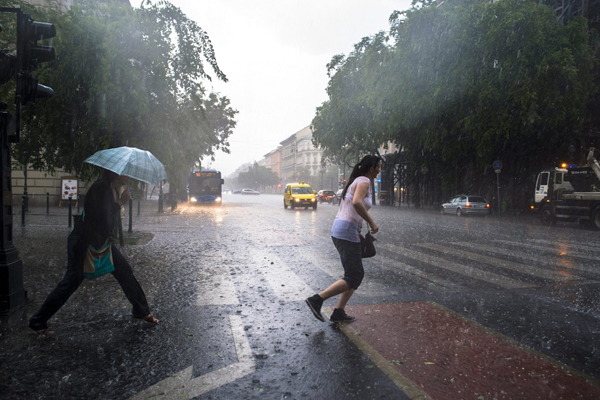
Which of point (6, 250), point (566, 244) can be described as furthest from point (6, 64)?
point (566, 244)

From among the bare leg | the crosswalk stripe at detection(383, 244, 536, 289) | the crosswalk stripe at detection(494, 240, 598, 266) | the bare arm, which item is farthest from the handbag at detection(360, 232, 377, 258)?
the crosswalk stripe at detection(494, 240, 598, 266)

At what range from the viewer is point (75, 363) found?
3.84 m

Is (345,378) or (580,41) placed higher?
(580,41)

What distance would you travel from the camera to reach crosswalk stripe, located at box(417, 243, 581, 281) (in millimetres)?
7707

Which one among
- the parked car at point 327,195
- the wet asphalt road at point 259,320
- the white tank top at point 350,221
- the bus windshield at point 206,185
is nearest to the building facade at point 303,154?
the parked car at point 327,195

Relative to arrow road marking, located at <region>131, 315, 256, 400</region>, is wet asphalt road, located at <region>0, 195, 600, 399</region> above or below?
above

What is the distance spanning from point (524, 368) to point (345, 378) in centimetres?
147

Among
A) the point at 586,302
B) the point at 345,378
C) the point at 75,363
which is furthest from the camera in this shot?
the point at 586,302

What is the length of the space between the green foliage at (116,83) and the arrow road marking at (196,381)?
7724mm

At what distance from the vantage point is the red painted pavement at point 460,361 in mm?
3340

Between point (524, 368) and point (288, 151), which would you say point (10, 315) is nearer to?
point (524, 368)

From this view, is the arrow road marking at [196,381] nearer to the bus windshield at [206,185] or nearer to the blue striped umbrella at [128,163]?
the blue striped umbrella at [128,163]

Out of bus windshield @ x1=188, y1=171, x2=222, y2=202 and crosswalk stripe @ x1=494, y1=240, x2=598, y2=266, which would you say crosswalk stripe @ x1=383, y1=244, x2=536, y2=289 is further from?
bus windshield @ x1=188, y1=171, x2=222, y2=202

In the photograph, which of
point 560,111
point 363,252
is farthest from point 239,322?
point 560,111
